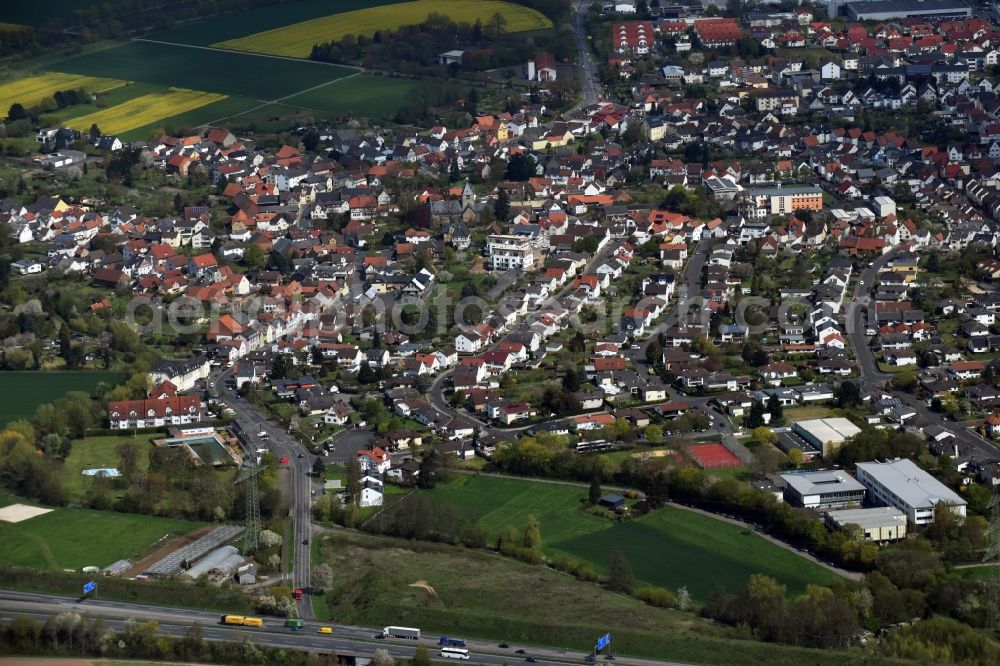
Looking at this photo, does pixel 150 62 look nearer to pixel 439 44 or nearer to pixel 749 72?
pixel 439 44

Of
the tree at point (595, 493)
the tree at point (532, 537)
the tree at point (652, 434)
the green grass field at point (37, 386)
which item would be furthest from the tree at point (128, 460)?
the tree at point (652, 434)

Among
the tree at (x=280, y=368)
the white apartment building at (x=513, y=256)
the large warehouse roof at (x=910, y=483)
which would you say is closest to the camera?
the large warehouse roof at (x=910, y=483)

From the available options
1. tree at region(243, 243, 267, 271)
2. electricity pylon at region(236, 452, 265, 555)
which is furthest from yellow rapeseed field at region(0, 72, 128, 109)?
electricity pylon at region(236, 452, 265, 555)

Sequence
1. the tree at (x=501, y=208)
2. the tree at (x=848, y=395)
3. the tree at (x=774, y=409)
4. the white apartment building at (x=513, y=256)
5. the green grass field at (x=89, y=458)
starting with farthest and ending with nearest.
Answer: the tree at (x=501, y=208)
the white apartment building at (x=513, y=256)
the tree at (x=848, y=395)
the tree at (x=774, y=409)
the green grass field at (x=89, y=458)

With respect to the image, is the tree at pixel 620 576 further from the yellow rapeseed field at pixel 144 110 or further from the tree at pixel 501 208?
the yellow rapeseed field at pixel 144 110

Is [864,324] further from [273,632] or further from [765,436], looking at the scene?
[273,632]

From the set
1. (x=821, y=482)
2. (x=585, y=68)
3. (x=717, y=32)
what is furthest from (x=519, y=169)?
(x=821, y=482)
